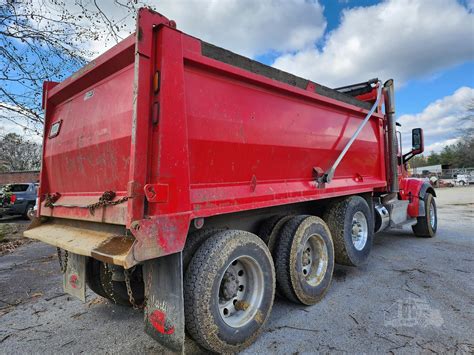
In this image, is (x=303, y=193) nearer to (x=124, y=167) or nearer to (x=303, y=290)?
(x=303, y=290)

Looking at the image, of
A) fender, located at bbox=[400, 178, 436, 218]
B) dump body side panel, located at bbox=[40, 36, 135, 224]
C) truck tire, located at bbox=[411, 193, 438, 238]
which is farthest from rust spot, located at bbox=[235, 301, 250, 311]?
truck tire, located at bbox=[411, 193, 438, 238]

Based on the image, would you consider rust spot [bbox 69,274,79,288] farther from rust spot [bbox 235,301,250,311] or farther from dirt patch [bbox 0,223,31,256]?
dirt patch [bbox 0,223,31,256]

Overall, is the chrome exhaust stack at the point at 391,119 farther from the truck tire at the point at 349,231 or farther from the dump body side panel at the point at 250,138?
the dump body side panel at the point at 250,138

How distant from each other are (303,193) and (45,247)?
728 cm

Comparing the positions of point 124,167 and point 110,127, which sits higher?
point 110,127

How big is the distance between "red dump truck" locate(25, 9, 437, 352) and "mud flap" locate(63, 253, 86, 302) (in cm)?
2

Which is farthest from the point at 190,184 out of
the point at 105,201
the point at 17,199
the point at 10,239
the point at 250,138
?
the point at 17,199

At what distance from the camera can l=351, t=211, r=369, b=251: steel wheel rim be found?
488 cm

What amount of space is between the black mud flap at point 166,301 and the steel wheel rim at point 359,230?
10.9 feet

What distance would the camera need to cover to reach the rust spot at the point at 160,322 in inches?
94.4

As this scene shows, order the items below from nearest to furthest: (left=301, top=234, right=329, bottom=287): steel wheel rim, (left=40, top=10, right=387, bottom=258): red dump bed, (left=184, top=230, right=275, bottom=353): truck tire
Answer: (left=40, top=10, right=387, bottom=258): red dump bed < (left=184, top=230, right=275, bottom=353): truck tire < (left=301, top=234, right=329, bottom=287): steel wheel rim

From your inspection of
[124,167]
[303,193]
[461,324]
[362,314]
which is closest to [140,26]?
[124,167]

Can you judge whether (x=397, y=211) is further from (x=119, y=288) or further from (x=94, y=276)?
(x=94, y=276)

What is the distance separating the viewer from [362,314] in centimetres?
342
